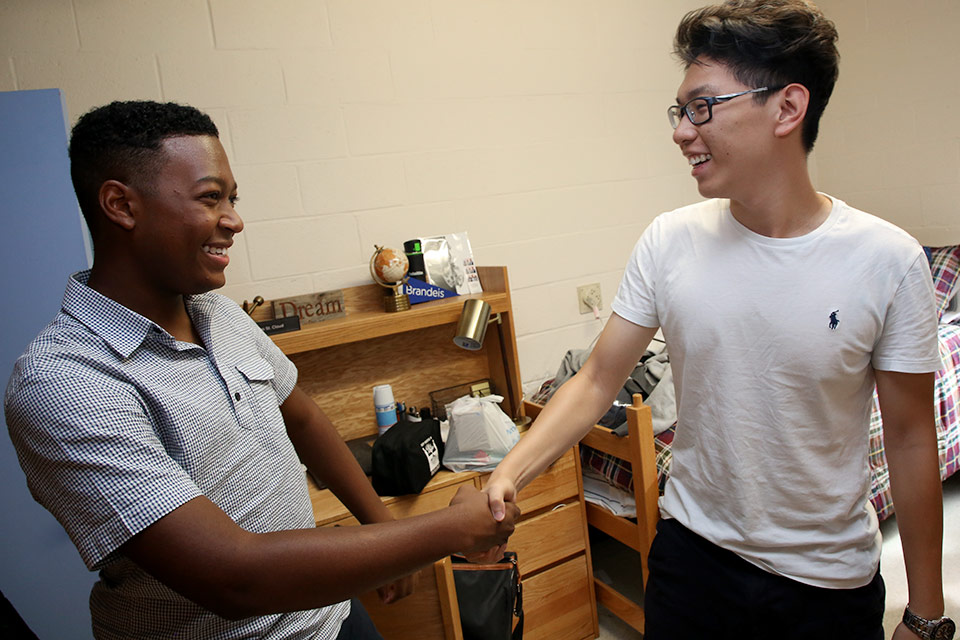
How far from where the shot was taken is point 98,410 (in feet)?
3.18

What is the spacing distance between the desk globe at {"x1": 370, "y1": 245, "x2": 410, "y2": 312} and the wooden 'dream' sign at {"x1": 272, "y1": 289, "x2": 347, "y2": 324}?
16 cm

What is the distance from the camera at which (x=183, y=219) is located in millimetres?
1145

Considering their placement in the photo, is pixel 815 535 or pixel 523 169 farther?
pixel 523 169

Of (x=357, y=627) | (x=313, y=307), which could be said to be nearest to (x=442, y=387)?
(x=313, y=307)

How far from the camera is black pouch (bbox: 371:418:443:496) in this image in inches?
80.4

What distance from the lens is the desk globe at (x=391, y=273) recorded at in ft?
7.86

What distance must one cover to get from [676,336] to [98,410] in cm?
103

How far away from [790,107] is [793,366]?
48cm

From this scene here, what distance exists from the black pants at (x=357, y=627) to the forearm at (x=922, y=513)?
1.05m

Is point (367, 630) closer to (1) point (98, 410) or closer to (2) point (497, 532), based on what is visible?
(2) point (497, 532)

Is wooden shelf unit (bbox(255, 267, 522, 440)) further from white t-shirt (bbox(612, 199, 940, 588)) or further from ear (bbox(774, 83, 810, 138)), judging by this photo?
ear (bbox(774, 83, 810, 138))

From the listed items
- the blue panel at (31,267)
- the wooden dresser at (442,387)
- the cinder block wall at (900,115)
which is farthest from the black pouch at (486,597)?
the cinder block wall at (900,115)

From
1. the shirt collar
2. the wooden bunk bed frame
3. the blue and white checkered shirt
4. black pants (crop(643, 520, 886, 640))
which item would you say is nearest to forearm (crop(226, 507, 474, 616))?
the blue and white checkered shirt

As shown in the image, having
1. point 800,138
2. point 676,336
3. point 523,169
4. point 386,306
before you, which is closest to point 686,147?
point 800,138
